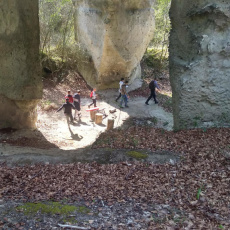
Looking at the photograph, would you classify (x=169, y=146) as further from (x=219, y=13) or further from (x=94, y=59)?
(x=94, y=59)

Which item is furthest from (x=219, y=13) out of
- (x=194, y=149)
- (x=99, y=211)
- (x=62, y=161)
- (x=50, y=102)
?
(x=50, y=102)

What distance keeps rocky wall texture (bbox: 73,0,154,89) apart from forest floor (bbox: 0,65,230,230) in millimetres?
9767

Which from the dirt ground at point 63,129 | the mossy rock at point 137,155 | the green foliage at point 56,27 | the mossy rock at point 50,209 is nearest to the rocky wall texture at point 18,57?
the dirt ground at point 63,129

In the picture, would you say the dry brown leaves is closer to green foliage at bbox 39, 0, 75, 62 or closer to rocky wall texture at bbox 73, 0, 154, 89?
rocky wall texture at bbox 73, 0, 154, 89

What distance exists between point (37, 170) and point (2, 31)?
5.70 meters

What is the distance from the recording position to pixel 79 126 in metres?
12.5

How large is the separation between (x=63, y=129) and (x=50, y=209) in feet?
27.2

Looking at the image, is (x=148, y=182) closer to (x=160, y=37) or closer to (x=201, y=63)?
(x=201, y=63)

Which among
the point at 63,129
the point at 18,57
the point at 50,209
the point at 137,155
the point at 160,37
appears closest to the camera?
the point at 50,209

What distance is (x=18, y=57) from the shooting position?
31.6 feet

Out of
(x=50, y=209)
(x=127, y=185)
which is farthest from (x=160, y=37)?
(x=50, y=209)

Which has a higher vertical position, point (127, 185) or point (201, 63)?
point (201, 63)

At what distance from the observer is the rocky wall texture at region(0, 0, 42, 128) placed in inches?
362

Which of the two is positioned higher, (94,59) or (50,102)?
(94,59)
